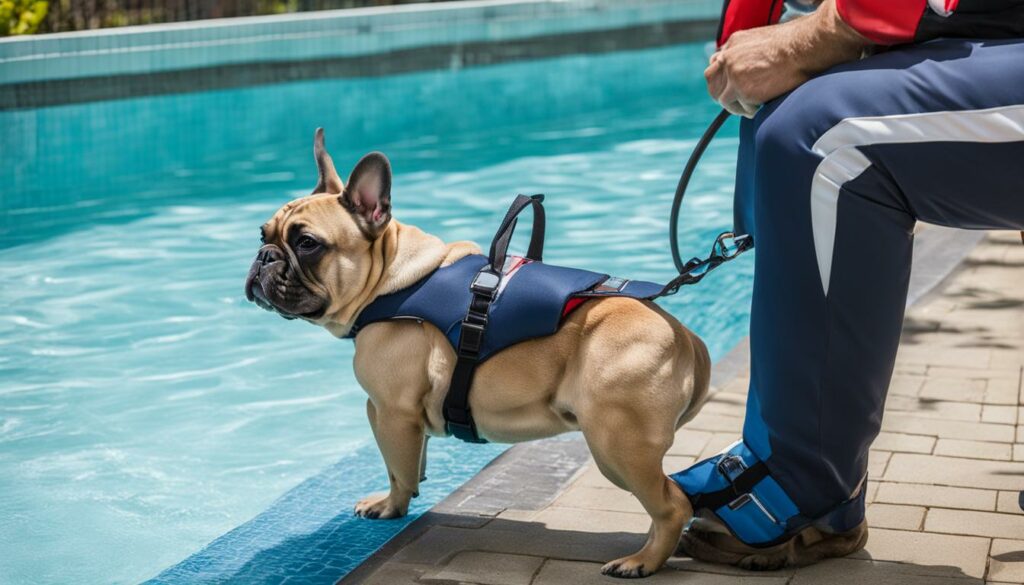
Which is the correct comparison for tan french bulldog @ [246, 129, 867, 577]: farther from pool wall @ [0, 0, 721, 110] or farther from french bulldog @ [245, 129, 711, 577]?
pool wall @ [0, 0, 721, 110]

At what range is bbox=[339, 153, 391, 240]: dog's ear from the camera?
300 cm

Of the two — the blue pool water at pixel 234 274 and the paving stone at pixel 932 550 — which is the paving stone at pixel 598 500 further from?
the paving stone at pixel 932 550

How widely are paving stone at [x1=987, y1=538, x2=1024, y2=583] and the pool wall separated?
29.7 feet

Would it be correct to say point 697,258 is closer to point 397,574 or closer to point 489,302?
point 489,302

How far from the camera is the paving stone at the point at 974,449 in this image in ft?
12.1

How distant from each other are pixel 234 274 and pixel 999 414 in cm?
424

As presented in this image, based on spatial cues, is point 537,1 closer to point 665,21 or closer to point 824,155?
point 665,21

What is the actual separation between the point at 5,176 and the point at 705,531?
7.50 m

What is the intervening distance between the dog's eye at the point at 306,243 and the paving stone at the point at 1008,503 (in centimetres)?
193

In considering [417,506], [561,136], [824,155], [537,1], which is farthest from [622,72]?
[824,155]

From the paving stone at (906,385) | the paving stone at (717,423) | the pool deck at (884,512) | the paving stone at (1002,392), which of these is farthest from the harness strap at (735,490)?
the paving stone at (1002,392)

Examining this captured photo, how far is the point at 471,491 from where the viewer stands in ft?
11.8

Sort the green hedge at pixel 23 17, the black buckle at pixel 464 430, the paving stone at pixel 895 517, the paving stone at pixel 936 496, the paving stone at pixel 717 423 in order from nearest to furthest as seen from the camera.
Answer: the black buckle at pixel 464 430, the paving stone at pixel 895 517, the paving stone at pixel 936 496, the paving stone at pixel 717 423, the green hedge at pixel 23 17

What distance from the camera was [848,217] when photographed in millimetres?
2531
